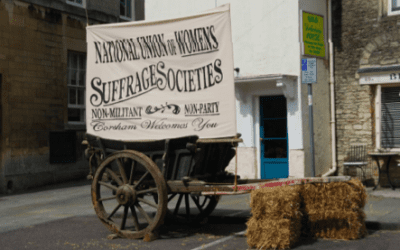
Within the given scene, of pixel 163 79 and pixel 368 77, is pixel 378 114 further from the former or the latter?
pixel 163 79

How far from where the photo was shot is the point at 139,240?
23.6ft

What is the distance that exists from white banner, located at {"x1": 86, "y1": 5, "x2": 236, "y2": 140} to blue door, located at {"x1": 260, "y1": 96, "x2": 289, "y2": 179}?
6.31 m

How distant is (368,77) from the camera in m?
12.5

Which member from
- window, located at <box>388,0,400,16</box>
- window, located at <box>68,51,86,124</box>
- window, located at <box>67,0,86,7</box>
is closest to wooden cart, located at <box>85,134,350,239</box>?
window, located at <box>388,0,400,16</box>

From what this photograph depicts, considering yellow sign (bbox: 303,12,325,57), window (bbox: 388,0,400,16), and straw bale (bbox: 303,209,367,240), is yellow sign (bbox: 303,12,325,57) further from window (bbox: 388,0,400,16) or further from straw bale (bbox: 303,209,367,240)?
straw bale (bbox: 303,209,367,240)

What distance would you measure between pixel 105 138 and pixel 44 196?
6.22 metres

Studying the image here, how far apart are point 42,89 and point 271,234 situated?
10.7 m

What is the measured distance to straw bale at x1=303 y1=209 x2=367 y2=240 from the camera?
6809mm

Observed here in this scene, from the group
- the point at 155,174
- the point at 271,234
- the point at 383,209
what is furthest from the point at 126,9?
the point at 271,234

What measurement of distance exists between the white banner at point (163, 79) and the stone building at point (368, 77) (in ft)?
21.3

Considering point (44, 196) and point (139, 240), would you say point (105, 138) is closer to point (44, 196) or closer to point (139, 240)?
point (139, 240)

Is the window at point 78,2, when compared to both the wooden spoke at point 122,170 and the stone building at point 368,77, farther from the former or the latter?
the wooden spoke at point 122,170

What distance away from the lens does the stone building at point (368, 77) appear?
12359 millimetres

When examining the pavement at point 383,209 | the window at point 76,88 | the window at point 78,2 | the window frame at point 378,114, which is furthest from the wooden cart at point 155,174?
the window at point 78,2
